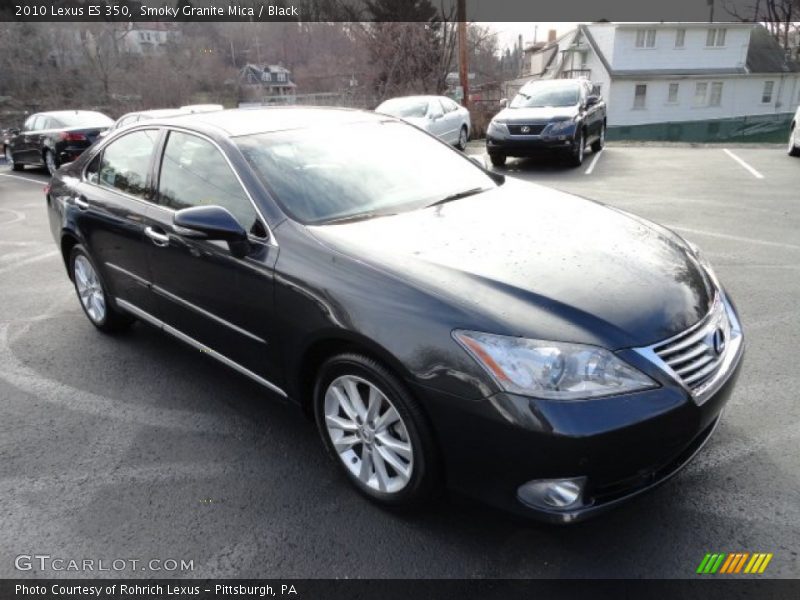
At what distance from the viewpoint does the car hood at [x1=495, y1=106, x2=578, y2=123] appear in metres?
12.0

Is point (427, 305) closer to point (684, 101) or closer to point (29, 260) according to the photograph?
point (29, 260)

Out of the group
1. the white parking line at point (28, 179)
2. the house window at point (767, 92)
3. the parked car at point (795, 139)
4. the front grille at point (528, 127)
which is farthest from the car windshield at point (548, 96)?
the house window at point (767, 92)

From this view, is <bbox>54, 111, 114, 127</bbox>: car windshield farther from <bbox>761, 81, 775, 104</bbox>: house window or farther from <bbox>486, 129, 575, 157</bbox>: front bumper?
<bbox>761, 81, 775, 104</bbox>: house window

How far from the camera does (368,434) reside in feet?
8.40

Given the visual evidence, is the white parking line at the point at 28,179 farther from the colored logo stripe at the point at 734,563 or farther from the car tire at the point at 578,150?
the colored logo stripe at the point at 734,563

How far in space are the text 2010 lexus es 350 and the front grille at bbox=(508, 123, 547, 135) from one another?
879 centimetres

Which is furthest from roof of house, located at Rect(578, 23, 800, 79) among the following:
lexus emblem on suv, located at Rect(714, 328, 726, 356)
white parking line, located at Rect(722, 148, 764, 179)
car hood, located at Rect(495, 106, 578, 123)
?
lexus emblem on suv, located at Rect(714, 328, 726, 356)

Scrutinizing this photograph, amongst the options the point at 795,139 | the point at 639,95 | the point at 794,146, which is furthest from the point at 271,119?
the point at 639,95

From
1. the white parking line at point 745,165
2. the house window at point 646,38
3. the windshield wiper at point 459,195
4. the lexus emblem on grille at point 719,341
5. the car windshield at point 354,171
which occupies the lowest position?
the white parking line at point 745,165

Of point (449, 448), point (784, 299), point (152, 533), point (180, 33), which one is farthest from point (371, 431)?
point (180, 33)

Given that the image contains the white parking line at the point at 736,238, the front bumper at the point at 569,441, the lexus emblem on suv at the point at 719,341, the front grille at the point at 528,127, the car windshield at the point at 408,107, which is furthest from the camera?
the car windshield at the point at 408,107

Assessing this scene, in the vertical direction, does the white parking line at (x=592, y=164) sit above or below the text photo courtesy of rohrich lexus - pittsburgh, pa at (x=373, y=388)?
below

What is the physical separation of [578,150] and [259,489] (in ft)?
36.9

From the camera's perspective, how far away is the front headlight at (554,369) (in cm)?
205
